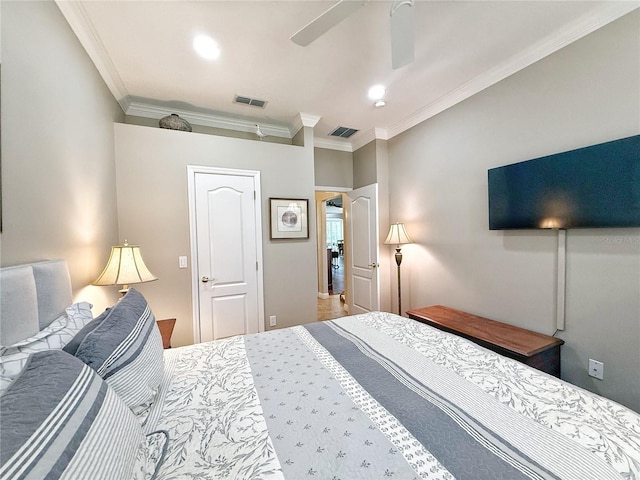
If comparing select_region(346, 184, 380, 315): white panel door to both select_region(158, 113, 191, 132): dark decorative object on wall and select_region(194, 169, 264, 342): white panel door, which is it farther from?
select_region(158, 113, 191, 132): dark decorative object on wall

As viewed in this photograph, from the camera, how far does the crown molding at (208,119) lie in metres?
2.63

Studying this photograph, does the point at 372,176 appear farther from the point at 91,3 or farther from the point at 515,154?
the point at 91,3

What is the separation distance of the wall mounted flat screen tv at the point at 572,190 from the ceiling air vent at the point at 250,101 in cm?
240

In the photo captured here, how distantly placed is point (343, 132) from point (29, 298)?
3425mm

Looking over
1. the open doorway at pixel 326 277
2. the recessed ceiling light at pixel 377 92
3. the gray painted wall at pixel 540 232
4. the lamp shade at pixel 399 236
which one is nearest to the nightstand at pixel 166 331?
the open doorway at pixel 326 277

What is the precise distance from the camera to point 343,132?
3520 millimetres

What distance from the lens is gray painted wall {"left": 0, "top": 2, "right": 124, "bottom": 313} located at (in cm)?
104

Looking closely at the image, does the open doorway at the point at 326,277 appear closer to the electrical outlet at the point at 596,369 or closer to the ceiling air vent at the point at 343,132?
the ceiling air vent at the point at 343,132

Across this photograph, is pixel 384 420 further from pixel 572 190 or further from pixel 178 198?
pixel 178 198

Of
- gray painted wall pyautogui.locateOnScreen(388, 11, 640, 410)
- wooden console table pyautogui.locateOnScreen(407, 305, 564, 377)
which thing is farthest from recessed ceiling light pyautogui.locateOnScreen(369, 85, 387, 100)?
wooden console table pyautogui.locateOnScreen(407, 305, 564, 377)

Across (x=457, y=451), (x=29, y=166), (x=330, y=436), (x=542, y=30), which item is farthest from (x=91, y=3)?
(x=542, y=30)

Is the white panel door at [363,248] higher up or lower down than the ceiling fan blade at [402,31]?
lower down

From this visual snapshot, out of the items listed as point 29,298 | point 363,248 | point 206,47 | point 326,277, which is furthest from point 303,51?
point 326,277

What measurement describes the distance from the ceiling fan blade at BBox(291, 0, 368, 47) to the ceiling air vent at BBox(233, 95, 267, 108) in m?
1.35
